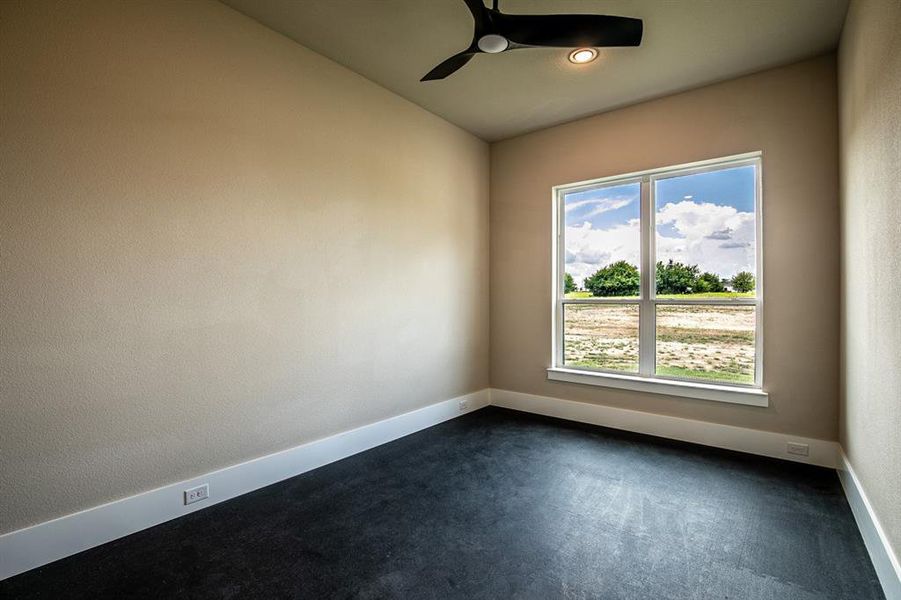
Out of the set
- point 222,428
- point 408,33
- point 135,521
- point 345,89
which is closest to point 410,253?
point 345,89

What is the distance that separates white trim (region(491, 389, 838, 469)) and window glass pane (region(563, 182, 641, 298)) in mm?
1100

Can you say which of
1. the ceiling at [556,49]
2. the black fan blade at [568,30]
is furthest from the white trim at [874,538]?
the ceiling at [556,49]

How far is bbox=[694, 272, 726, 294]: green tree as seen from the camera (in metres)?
3.39

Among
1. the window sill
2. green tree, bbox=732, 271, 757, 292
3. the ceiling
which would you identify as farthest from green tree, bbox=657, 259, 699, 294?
the ceiling

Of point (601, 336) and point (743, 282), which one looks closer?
point (743, 282)

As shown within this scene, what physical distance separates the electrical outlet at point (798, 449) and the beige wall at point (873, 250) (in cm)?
37

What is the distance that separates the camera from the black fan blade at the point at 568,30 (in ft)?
6.37

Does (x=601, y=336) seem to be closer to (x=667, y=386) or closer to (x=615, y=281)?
(x=615, y=281)

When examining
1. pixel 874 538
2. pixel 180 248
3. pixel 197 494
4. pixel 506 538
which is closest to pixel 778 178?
pixel 874 538

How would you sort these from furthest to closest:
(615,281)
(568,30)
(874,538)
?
(615,281)
(568,30)
(874,538)

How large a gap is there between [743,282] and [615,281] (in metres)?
0.99

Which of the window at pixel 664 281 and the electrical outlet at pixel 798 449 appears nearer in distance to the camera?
the electrical outlet at pixel 798 449

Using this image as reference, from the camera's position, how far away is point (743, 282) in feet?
10.8

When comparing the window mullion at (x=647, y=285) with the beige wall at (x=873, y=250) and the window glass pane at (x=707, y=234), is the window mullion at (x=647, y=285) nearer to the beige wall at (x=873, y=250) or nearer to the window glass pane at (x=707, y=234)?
the window glass pane at (x=707, y=234)
